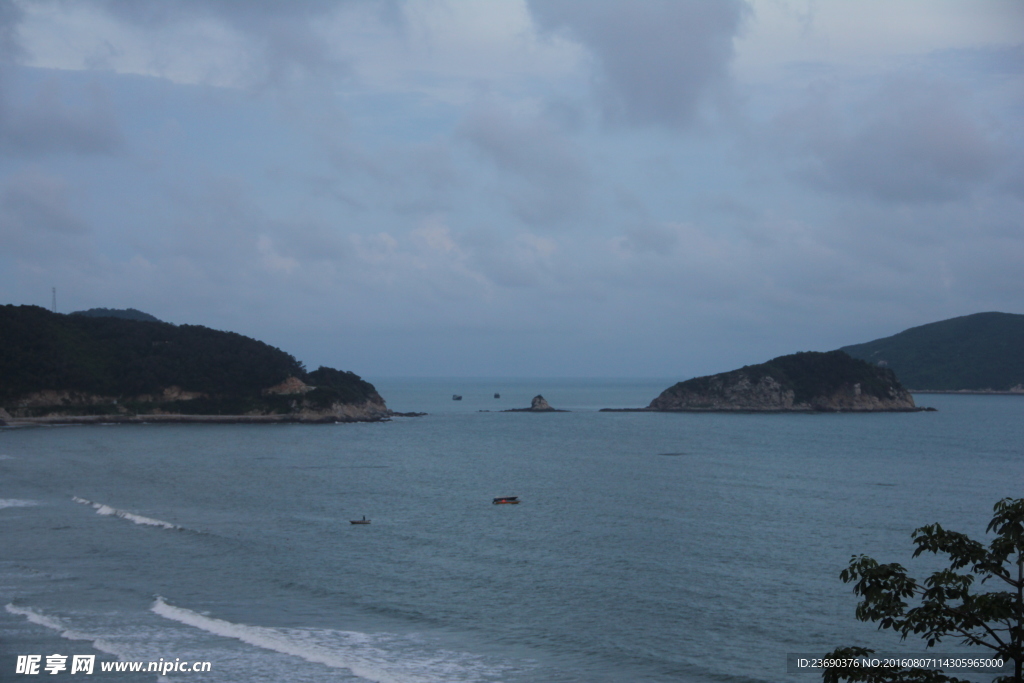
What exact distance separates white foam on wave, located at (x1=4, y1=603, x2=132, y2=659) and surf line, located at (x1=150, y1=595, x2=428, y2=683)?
2.56 metres

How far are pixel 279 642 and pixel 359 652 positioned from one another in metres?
2.57

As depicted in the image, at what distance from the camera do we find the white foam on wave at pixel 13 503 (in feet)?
147

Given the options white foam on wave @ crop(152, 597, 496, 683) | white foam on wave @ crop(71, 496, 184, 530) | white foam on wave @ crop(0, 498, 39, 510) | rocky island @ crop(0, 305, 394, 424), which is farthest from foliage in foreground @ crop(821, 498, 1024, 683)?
rocky island @ crop(0, 305, 394, 424)

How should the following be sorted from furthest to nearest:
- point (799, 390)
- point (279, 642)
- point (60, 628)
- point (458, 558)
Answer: point (799, 390)
point (458, 558)
point (60, 628)
point (279, 642)

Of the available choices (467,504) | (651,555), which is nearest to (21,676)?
(651,555)

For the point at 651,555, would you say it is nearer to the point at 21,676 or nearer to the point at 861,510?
the point at 861,510

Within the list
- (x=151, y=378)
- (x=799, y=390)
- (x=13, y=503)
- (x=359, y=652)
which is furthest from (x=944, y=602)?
(x=799, y=390)

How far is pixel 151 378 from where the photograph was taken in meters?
128

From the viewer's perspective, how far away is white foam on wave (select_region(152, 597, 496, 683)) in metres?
21.2

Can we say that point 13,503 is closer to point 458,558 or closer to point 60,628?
point 60,628

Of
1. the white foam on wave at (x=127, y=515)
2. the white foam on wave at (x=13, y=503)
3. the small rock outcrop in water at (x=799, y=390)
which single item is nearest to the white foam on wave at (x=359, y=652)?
the white foam on wave at (x=127, y=515)

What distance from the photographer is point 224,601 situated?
27297mm

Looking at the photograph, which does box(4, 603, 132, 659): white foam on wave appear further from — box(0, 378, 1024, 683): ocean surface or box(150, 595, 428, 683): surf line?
box(150, 595, 428, 683): surf line

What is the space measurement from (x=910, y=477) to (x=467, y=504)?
3619 cm
